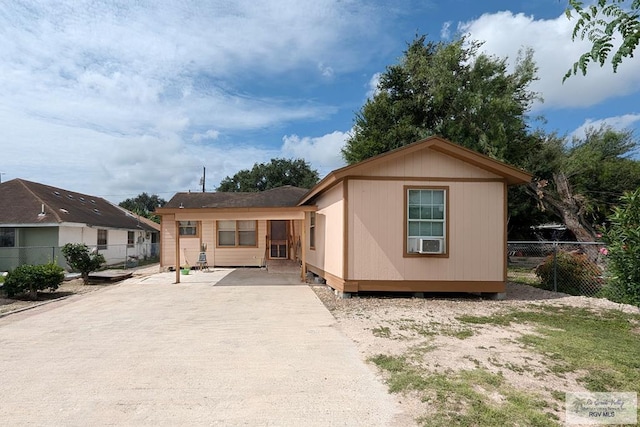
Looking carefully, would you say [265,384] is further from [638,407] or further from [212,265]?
[212,265]

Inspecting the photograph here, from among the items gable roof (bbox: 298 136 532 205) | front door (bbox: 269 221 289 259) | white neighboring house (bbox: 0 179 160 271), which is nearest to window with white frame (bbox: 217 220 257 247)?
front door (bbox: 269 221 289 259)

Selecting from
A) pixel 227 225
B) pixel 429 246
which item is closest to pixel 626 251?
pixel 429 246

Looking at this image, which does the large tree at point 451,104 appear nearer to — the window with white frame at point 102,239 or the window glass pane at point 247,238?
the window glass pane at point 247,238

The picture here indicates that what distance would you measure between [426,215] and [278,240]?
29.1 feet

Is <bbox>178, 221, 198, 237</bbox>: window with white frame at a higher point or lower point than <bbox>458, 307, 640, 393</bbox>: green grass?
higher

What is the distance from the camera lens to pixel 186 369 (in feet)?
15.2

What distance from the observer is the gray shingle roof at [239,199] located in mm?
17078

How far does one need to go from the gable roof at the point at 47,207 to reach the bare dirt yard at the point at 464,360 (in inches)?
621

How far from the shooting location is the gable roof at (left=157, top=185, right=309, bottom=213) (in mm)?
17077

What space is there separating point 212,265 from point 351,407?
47.5 ft

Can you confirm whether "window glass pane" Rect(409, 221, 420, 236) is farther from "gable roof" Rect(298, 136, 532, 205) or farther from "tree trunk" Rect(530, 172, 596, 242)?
"tree trunk" Rect(530, 172, 596, 242)

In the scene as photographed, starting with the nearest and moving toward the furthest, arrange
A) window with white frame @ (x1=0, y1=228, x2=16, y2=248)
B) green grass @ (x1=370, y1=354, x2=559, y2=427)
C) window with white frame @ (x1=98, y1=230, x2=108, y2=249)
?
green grass @ (x1=370, y1=354, x2=559, y2=427), window with white frame @ (x1=0, y1=228, x2=16, y2=248), window with white frame @ (x1=98, y1=230, x2=108, y2=249)

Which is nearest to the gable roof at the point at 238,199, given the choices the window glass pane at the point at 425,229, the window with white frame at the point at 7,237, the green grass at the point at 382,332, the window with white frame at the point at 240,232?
the window with white frame at the point at 240,232

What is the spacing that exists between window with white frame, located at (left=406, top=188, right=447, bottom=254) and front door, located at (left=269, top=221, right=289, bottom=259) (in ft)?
28.0
